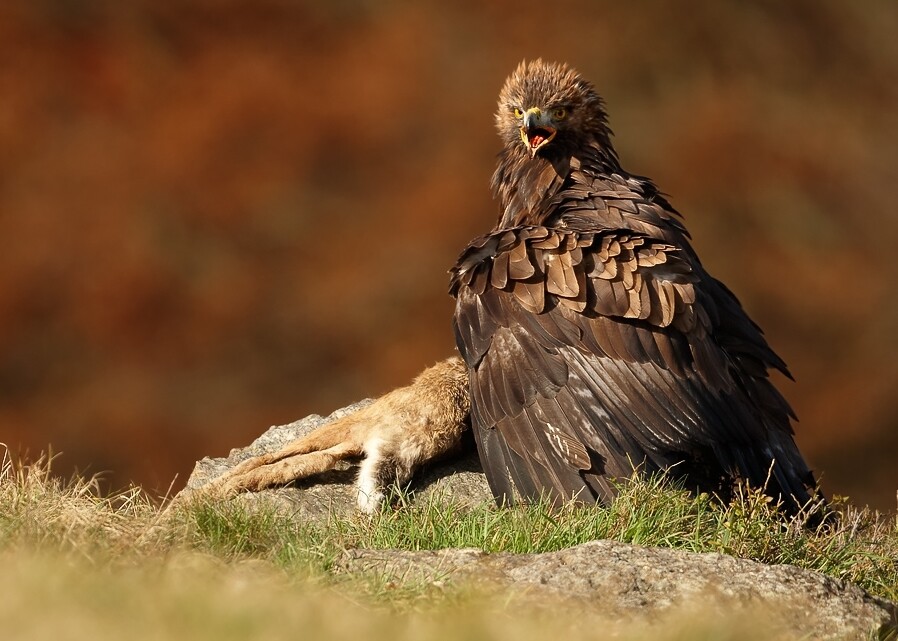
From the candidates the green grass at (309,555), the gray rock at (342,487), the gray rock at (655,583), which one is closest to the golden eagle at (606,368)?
the green grass at (309,555)

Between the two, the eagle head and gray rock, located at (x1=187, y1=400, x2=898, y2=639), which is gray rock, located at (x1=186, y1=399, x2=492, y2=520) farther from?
the eagle head

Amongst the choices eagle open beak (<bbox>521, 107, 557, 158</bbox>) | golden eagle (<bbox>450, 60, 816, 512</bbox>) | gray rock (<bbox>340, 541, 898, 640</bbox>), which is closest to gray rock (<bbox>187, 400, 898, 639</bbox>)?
gray rock (<bbox>340, 541, 898, 640</bbox>)

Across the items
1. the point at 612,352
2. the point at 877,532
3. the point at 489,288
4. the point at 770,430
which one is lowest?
the point at 877,532

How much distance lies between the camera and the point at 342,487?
604 centimetres

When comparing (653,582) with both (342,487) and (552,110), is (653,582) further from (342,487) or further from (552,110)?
(552,110)

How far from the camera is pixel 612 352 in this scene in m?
5.76

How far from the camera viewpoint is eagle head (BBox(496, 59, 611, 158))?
6859mm

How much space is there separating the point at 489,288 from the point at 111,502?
2032 millimetres

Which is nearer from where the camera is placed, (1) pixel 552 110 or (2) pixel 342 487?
(2) pixel 342 487

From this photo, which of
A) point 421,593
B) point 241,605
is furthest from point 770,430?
point 241,605

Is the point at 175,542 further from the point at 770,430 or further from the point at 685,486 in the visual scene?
the point at 770,430

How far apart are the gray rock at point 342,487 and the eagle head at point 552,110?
5.71 ft

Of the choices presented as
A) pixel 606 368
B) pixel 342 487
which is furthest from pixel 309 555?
pixel 606 368

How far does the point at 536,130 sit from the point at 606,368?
1.75 metres
